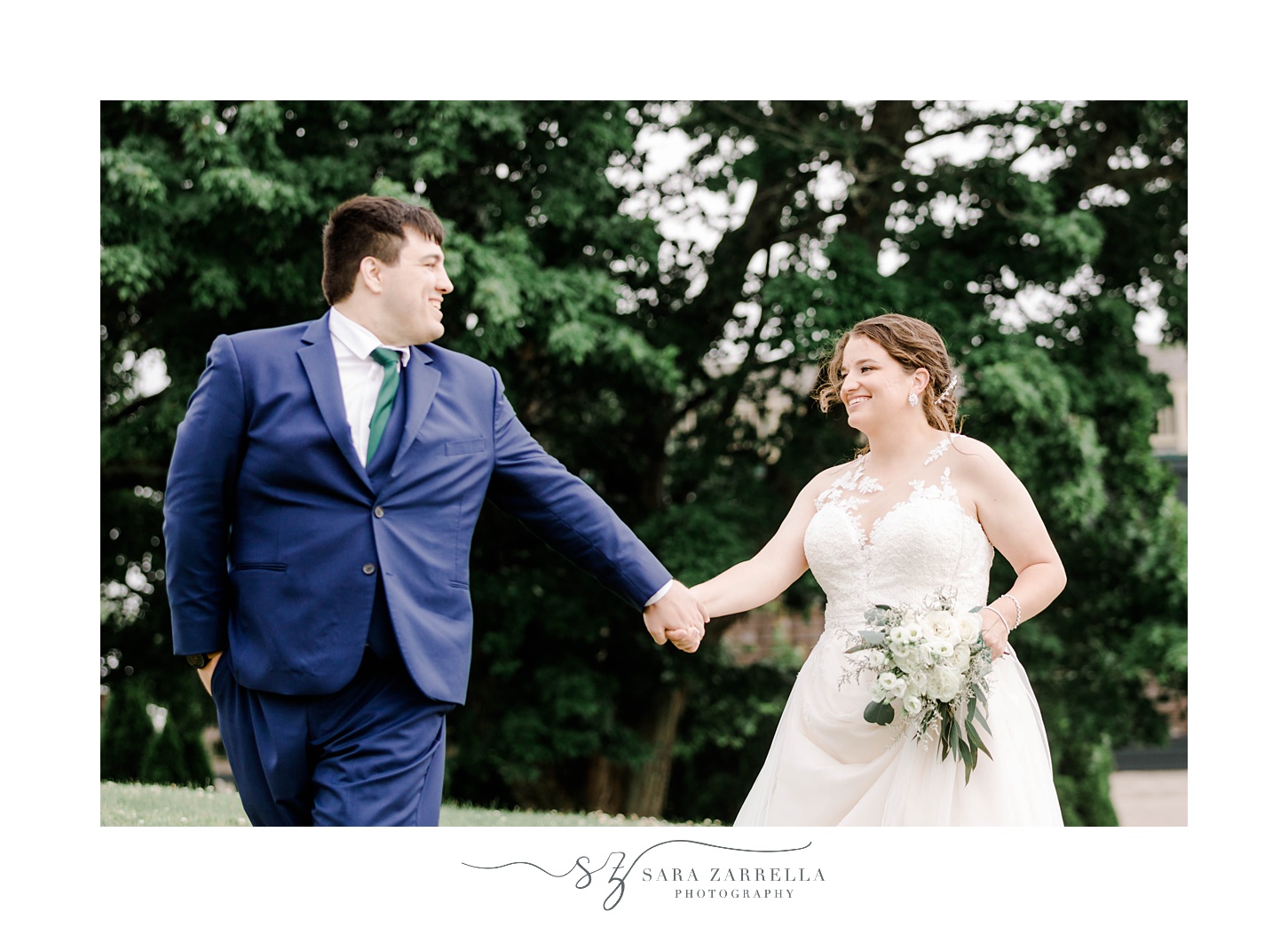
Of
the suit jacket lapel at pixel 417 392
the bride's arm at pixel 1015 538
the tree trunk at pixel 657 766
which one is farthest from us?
the tree trunk at pixel 657 766

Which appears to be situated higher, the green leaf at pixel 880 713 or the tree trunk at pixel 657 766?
the green leaf at pixel 880 713

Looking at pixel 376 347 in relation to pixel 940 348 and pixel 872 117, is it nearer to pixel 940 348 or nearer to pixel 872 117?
pixel 940 348

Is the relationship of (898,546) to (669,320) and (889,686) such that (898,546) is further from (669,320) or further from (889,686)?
(669,320)

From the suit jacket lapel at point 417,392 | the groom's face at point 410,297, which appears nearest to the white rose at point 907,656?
the suit jacket lapel at point 417,392

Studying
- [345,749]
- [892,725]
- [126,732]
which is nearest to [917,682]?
[892,725]

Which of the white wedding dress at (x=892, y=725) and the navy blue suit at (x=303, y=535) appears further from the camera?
the white wedding dress at (x=892, y=725)

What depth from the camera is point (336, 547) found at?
Result: 3.39 metres

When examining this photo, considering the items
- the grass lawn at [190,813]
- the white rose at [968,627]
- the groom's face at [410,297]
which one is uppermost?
the groom's face at [410,297]

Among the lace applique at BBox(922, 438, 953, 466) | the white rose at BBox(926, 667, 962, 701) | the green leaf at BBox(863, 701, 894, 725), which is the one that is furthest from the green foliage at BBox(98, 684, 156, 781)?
the white rose at BBox(926, 667, 962, 701)

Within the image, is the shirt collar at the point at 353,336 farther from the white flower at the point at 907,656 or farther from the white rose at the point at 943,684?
the white rose at the point at 943,684

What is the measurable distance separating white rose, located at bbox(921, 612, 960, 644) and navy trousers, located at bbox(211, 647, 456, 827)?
1490 mm

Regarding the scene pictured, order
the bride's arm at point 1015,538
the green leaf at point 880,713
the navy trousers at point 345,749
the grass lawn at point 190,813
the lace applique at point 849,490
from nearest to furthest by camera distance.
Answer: the navy trousers at point 345,749 < the green leaf at point 880,713 < the bride's arm at point 1015,538 < the lace applique at point 849,490 < the grass lawn at point 190,813

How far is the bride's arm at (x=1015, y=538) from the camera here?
3.94 m
